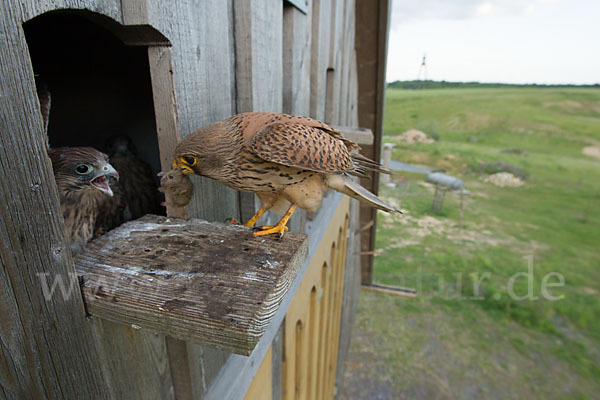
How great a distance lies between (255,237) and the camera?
0.85 metres

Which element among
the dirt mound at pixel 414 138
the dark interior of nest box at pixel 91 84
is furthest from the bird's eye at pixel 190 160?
the dirt mound at pixel 414 138

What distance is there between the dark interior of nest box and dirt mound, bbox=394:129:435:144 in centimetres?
2704

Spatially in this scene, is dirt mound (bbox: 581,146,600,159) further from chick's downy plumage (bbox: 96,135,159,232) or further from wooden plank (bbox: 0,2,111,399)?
wooden plank (bbox: 0,2,111,399)

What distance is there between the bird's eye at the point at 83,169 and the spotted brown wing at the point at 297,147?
43 cm

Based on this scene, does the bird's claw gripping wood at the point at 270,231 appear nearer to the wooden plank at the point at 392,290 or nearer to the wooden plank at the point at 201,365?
the wooden plank at the point at 201,365

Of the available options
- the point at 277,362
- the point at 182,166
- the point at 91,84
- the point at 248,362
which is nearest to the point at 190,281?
the point at 182,166

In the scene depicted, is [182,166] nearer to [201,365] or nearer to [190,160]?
[190,160]

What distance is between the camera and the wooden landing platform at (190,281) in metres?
0.60

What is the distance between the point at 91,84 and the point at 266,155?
151 centimetres

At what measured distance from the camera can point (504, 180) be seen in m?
17.6

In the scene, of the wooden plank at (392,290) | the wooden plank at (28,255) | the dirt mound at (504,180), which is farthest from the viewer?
the dirt mound at (504,180)

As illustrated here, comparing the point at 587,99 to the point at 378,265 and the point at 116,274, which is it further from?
the point at 116,274

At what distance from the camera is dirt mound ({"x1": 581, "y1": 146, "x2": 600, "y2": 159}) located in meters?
21.5

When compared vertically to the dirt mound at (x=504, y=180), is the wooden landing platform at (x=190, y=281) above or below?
above
